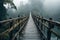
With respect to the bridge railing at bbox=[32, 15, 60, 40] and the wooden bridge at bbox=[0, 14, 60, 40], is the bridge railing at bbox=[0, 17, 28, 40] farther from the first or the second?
the bridge railing at bbox=[32, 15, 60, 40]

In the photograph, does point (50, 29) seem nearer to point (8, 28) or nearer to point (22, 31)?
point (8, 28)

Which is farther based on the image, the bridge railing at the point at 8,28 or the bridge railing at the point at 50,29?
the bridge railing at the point at 50,29

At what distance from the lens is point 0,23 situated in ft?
11.0

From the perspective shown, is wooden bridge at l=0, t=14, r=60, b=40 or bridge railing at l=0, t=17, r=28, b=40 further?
wooden bridge at l=0, t=14, r=60, b=40

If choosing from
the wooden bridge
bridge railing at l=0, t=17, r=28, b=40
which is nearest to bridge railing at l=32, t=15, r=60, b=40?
the wooden bridge

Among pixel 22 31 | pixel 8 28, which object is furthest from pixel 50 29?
pixel 22 31

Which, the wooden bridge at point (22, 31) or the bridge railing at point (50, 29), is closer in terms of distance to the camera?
the wooden bridge at point (22, 31)

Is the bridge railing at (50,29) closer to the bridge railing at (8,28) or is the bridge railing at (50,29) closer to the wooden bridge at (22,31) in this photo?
the wooden bridge at (22,31)

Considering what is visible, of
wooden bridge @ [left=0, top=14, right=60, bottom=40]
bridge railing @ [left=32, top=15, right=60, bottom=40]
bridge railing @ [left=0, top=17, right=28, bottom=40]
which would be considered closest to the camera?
bridge railing @ [left=0, top=17, right=28, bottom=40]

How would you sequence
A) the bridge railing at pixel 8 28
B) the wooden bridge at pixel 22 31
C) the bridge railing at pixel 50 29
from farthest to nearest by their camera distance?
the bridge railing at pixel 50 29
the wooden bridge at pixel 22 31
the bridge railing at pixel 8 28

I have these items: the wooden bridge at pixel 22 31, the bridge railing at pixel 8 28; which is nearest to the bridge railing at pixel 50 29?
the wooden bridge at pixel 22 31

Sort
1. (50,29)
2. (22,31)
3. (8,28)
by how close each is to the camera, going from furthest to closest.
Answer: (22,31) → (50,29) → (8,28)

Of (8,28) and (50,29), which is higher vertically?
(8,28)

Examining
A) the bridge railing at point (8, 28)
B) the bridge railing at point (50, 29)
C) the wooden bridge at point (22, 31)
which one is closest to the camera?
the bridge railing at point (8, 28)
